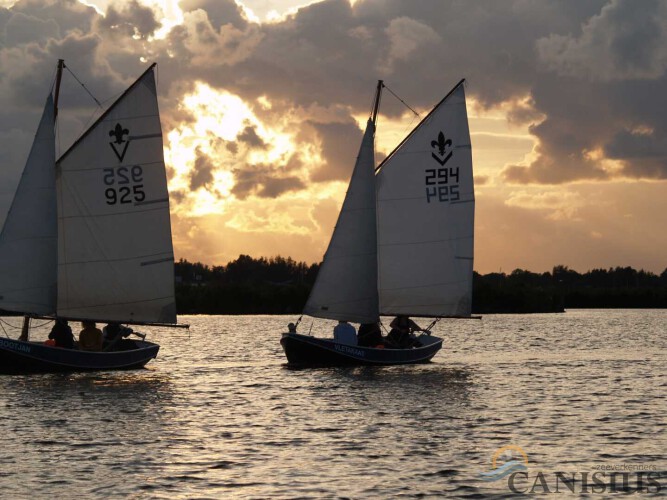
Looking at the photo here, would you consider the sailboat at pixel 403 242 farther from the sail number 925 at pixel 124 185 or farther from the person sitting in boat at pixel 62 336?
the person sitting in boat at pixel 62 336

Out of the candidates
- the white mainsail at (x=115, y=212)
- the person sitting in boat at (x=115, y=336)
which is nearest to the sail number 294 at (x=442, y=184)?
the white mainsail at (x=115, y=212)

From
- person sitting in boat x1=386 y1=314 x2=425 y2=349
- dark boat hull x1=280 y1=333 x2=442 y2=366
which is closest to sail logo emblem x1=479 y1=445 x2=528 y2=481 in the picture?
dark boat hull x1=280 y1=333 x2=442 y2=366

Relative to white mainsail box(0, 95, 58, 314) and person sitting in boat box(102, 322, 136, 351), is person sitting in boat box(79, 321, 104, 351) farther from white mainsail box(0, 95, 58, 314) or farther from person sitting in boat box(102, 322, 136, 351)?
white mainsail box(0, 95, 58, 314)

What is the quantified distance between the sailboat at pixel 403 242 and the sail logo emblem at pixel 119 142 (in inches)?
451

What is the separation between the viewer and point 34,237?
51781 millimetres

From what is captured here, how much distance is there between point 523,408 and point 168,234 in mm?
20591

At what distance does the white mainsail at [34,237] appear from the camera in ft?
168

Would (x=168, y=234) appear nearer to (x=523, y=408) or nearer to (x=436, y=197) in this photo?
(x=436, y=197)

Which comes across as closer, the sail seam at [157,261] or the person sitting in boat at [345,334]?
the sail seam at [157,261]

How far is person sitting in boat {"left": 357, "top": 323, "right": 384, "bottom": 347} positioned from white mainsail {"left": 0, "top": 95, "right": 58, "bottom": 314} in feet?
51.6

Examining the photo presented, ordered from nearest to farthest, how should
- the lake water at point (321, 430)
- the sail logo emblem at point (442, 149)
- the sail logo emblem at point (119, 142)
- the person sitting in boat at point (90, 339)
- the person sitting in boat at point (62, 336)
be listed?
the lake water at point (321, 430), the person sitting in boat at point (62, 336), the person sitting in boat at point (90, 339), the sail logo emblem at point (119, 142), the sail logo emblem at point (442, 149)

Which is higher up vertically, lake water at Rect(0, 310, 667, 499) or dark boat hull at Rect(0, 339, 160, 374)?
dark boat hull at Rect(0, 339, 160, 374)

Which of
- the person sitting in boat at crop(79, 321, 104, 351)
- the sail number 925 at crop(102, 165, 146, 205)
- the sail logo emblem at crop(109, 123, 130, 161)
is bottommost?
the person sitting in boat at crop(79, 321, 104, 351)

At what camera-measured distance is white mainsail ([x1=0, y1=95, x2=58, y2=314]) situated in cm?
5119
